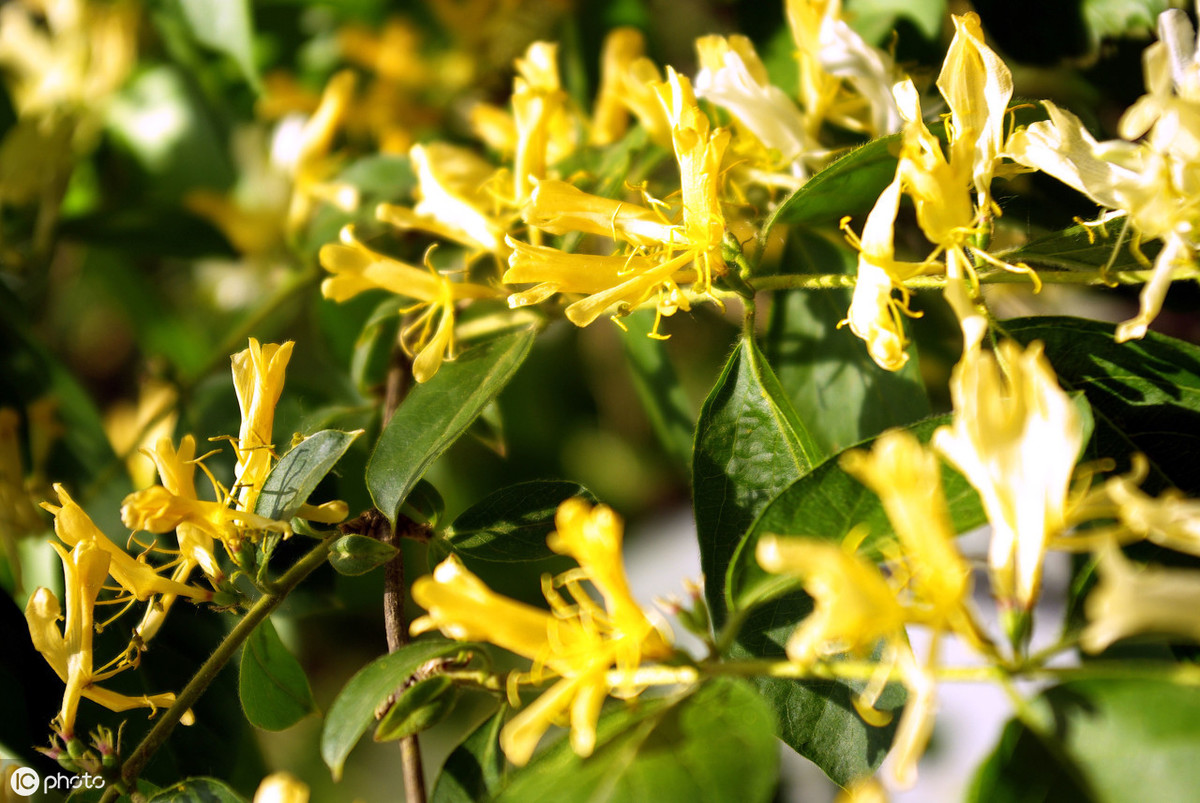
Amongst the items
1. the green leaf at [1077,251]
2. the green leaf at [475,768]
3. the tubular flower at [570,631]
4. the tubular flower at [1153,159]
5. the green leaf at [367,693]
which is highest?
the tubular flower at [1153,159]

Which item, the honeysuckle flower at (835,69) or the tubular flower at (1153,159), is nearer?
the tubular flower at (1153,159)

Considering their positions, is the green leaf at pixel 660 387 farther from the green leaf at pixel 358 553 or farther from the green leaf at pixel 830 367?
the green leaf at pixel 358 553

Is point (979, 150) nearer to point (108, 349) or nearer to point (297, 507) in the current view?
point (297, 507)

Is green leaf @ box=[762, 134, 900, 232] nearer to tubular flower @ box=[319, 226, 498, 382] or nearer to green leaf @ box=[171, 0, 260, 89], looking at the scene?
tubular flower @ box=[319, 226, 498, 382]

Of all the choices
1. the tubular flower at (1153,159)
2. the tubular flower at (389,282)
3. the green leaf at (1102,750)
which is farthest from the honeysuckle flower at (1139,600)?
the tubular flower at (389,282)

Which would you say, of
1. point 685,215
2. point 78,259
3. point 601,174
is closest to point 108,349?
point 78,259

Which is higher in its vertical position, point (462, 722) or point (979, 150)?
point (979, 150)
